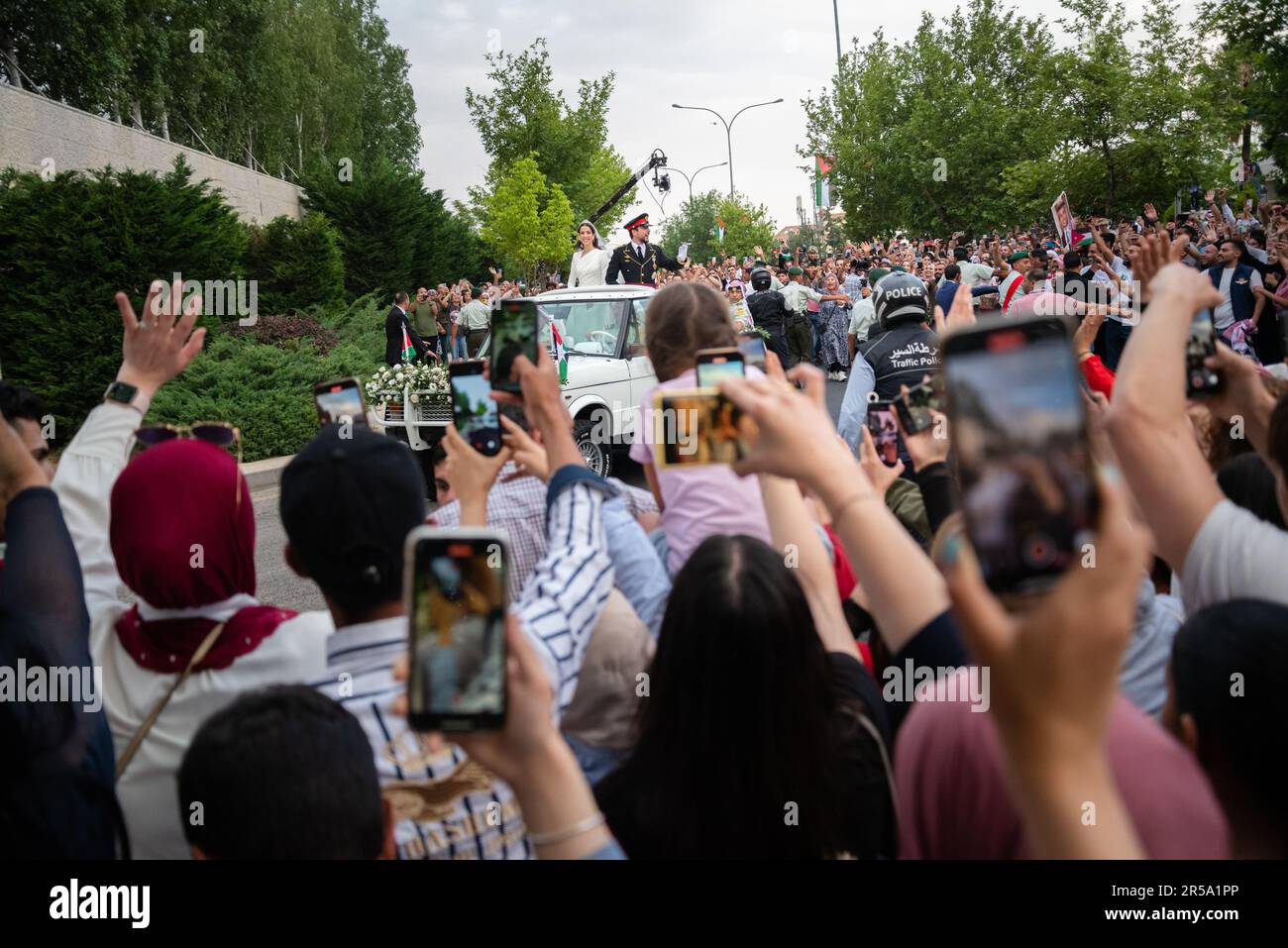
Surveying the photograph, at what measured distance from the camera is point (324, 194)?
32.2 meters

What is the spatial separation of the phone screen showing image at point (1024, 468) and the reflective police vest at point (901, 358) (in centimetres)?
412

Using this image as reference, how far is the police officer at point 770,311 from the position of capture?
49.4ft

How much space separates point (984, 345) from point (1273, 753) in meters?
0.76

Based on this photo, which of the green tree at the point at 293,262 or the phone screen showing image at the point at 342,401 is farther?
the green tree at the point at 293,262

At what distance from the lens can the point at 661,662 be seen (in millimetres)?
1669

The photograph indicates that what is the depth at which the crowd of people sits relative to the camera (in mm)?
1107

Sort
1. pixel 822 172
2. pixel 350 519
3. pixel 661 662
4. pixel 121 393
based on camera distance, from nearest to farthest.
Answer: pixel 661 662
pixel 350 519
pixel 121 393
pixel 822 172

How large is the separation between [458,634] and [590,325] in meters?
9.58

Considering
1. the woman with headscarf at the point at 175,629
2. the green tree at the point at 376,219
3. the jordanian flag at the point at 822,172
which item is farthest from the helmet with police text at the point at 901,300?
the jordanian flag at the point at 822,172

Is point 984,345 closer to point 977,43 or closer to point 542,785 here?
point 542,785

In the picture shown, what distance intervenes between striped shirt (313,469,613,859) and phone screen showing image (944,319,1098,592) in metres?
0.96

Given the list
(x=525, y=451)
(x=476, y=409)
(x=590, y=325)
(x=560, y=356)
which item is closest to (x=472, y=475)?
(x=525, y=451)

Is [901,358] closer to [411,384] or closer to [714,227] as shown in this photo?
[411,384]

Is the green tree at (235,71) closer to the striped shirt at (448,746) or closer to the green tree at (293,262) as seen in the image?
the green tree at (293,262)
